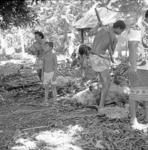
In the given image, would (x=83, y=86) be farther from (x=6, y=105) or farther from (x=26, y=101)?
(x=6, y=105)

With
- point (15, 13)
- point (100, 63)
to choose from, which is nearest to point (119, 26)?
point (100, 63)

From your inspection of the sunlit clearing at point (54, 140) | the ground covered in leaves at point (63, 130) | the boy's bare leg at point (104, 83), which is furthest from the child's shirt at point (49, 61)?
the sunlit clearing at point (54, 140)

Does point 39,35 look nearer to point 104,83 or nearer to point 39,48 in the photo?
point 39,48

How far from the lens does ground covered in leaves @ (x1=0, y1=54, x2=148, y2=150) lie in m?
4.48

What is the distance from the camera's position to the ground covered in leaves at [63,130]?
448 cm

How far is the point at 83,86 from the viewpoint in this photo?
9.20 metres

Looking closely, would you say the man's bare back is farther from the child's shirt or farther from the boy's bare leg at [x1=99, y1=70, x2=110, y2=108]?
the child's shirt

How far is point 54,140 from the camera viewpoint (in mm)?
4711

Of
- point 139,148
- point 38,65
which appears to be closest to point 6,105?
point 38,65

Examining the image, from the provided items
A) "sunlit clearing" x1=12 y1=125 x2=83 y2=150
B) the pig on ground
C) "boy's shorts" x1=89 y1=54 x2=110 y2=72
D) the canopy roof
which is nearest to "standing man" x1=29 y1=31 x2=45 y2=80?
the pig on ground

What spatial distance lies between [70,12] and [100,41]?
75.8 feet

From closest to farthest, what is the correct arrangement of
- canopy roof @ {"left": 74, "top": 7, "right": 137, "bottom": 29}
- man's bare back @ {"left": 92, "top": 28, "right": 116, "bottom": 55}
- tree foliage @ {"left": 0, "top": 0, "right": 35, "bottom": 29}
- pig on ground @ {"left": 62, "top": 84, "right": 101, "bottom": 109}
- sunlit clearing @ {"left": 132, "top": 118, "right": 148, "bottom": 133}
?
1. sunlit clearing @ {"left": 132, "top": 118, "right": 148, "bottom": 133}
2. man's bare back @ {"left": 92, "top": 28, "right": 116, "bottom": 55}
3. pig on ground @ {"left": 62, "top": 84, "right": 101, "bottom": 109}
4. tree foliage @ {"left": 0, "top": 0, "right": 35, "bottom": 29}
5. canopy roof @ {"left": 74, "top": 7, "right": 137, "bottom": 29}

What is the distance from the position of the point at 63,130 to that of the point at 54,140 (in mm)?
499

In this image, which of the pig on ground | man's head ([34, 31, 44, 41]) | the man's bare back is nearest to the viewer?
the man's bare back
